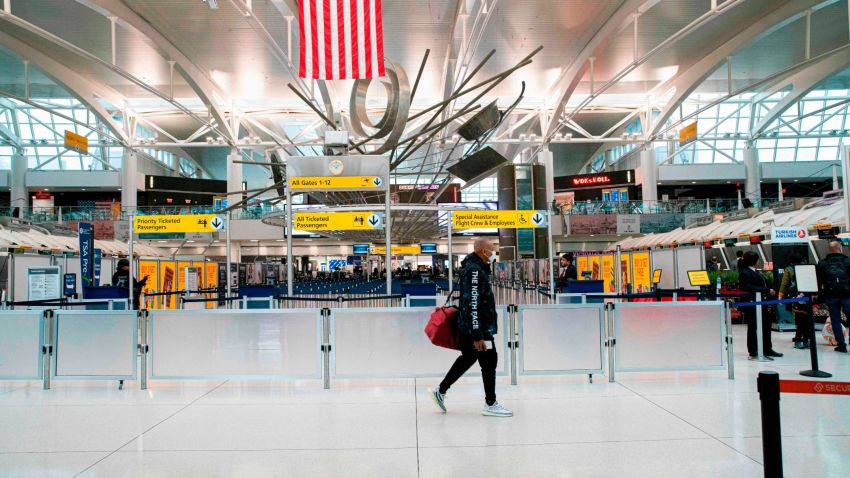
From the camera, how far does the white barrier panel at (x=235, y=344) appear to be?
296 inches

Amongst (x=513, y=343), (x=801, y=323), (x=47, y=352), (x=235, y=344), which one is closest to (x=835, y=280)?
(x=801, y=323)

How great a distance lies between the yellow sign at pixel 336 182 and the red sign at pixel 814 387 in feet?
22.0

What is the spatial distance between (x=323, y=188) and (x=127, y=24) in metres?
19.8

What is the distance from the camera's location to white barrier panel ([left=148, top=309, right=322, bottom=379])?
24.7 ft

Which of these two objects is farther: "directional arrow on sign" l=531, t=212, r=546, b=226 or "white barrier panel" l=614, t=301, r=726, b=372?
"directional arrow on sign" l=531, t=212, r=546, b=226

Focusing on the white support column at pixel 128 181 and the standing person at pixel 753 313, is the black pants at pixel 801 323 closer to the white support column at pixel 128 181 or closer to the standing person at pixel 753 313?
the standing person at pixel 753 313

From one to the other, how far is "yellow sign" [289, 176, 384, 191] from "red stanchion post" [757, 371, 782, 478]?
6.85 metres

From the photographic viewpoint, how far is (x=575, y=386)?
752cm

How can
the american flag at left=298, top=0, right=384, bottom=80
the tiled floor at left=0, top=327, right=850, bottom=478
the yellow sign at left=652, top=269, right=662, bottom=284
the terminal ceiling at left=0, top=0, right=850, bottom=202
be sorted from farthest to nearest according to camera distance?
the terminal ceiling at left=0, top=0, right=850, bottom=202 → the yellow sign at left=652, top=269, right=662, bottom=284 → the american flag at left=298, top=0, right=384, bottom=80 → the tiled floor at left=0, top=327, right=850, bottom=478

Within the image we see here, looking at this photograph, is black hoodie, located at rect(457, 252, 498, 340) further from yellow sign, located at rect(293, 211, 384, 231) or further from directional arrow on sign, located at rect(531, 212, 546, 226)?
directional arrow on sign, located at rect(531, 212, 546, 226)

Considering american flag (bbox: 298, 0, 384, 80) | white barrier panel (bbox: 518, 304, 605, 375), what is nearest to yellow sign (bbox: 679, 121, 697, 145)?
american flag (bbox: 298, 0, 384, 80)

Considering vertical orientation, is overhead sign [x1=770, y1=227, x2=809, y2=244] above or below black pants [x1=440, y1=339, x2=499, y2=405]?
above

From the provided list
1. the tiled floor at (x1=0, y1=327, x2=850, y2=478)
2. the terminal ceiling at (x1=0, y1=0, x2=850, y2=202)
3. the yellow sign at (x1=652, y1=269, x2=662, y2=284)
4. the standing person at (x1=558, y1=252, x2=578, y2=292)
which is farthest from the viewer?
the terminal ceiling at (x1=0, y1=0, x2=850, y2=202)

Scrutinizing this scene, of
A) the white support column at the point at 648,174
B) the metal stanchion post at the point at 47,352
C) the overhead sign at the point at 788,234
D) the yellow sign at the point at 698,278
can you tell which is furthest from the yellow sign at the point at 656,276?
the white support column at the point at 648,174
